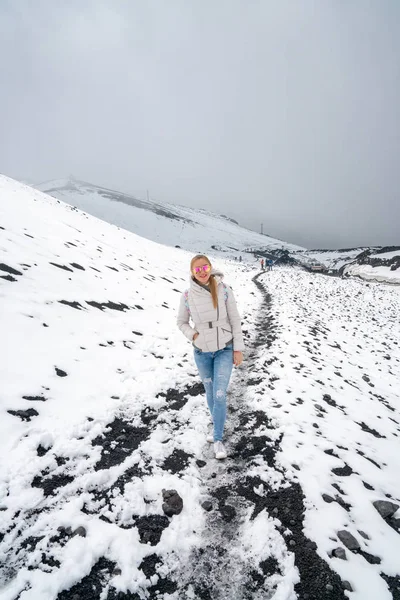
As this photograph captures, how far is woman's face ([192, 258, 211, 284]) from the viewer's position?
5020mm

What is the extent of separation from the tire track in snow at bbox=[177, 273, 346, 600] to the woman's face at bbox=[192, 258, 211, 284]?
125 inches

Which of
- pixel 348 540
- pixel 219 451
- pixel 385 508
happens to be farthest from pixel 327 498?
pixel 219 451

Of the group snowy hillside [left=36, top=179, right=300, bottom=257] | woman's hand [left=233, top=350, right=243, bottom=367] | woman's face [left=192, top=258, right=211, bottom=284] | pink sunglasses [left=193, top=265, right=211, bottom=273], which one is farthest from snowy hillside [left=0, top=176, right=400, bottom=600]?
snowy hillside [left=36, top=179, right=300, bottom=257]

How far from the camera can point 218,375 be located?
5125mm

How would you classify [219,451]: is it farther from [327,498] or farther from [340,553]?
[340,553]

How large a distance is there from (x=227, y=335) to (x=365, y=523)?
126 inches

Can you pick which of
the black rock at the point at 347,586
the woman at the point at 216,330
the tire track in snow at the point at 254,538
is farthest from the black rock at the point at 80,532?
the black rock at the point at 347,586

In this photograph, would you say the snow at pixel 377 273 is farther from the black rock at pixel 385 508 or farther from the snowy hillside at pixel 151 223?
the snowy hillside at pixel 151 223

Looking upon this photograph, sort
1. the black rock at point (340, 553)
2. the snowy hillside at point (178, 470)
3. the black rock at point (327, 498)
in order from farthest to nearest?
the black rock at point (327, 498) → the black rock at point (340, 553) → the snowy hillside at point (178, 470)

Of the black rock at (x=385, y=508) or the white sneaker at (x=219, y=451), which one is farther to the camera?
the white sneaker at (x=219, y=451)

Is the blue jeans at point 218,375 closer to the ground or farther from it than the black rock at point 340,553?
farther from it

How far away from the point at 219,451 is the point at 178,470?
800 millimetres

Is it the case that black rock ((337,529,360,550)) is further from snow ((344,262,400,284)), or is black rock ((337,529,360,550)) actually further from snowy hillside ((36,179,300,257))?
snowy hillside ((36,179,300,257))

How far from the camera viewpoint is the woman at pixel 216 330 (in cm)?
509
